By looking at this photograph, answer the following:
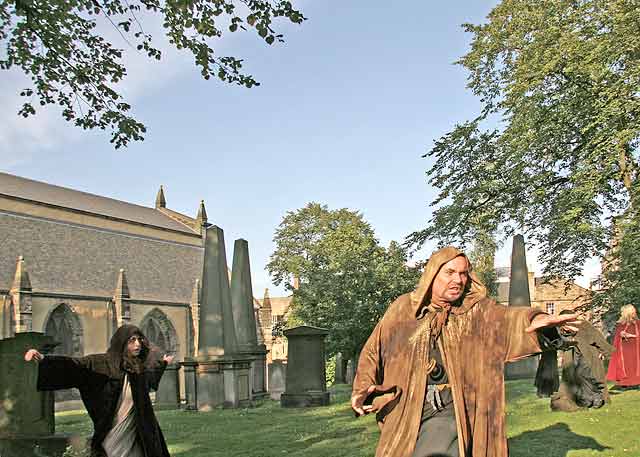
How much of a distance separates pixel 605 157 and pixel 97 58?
12268 mm

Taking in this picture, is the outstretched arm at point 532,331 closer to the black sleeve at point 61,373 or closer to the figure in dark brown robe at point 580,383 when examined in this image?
the black sleeve at point 61,373

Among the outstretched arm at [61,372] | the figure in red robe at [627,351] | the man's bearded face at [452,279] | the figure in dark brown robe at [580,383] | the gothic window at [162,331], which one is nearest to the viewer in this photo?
the man's bearded face at [452,279]

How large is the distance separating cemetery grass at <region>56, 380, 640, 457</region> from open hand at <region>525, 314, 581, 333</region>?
4.65 meters

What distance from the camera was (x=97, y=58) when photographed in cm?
1016

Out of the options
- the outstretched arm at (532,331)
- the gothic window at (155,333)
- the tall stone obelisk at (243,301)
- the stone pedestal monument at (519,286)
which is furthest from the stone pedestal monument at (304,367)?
the gothic window at (155,333)

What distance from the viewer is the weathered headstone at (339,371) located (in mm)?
33969

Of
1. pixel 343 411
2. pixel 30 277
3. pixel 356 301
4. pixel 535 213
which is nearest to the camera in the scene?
pixel 343 411

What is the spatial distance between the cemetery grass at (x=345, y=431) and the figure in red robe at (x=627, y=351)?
341 millimetres

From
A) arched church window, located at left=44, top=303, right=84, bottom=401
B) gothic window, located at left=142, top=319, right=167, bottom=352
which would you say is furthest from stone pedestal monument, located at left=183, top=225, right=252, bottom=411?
gothic window, located at left=142, top=319, right=167, bottom=352

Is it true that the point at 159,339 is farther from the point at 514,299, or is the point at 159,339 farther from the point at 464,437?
the point at 464,437

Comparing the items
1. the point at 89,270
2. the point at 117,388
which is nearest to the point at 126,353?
the point at 117,388

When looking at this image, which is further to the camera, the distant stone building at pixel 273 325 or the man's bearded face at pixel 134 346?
the distant stone building at pixel 273 325

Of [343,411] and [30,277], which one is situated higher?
[30,277]

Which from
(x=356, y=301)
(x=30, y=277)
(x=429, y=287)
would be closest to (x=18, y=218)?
(x=30, y=277)
